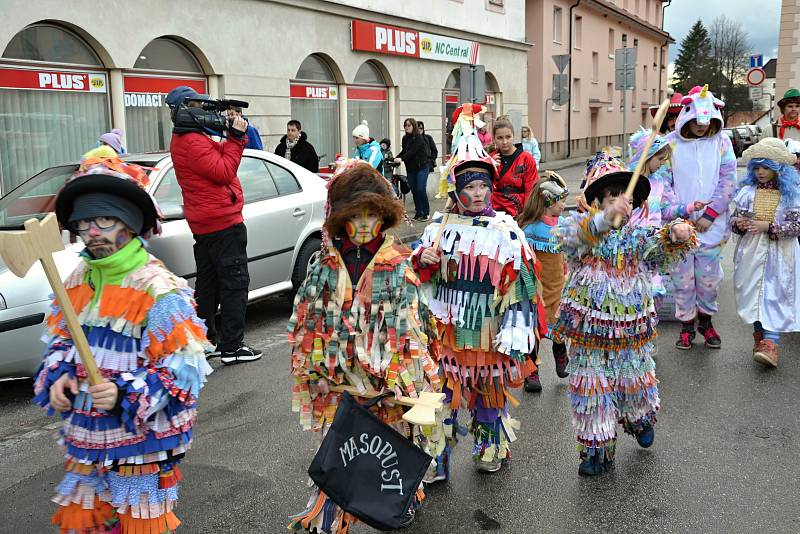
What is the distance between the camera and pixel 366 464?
9.98ft

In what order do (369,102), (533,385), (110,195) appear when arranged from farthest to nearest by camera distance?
(369,102), (533,385), (110,195)

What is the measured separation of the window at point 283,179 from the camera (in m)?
7.85

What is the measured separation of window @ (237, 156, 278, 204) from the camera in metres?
7.48

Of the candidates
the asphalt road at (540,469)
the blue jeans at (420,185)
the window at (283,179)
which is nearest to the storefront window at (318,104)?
the blue jeans at (420,185)

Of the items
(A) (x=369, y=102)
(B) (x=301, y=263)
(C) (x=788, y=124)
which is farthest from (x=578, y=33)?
(B) (x=301, y=263)

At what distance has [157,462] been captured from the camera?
2895mm

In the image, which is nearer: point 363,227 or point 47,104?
point 363,227

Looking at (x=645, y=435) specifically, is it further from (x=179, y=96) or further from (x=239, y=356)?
(x=179, y=96)

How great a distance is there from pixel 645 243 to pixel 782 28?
26874mm

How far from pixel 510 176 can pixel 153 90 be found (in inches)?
310

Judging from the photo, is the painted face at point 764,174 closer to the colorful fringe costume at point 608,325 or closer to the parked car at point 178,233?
the colorful fringe costume at point 608,325

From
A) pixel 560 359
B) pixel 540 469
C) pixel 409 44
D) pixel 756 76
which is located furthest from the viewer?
pixel 409 44

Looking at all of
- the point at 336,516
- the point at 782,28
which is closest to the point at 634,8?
the point at 782,28

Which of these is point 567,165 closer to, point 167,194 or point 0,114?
point 0,114
